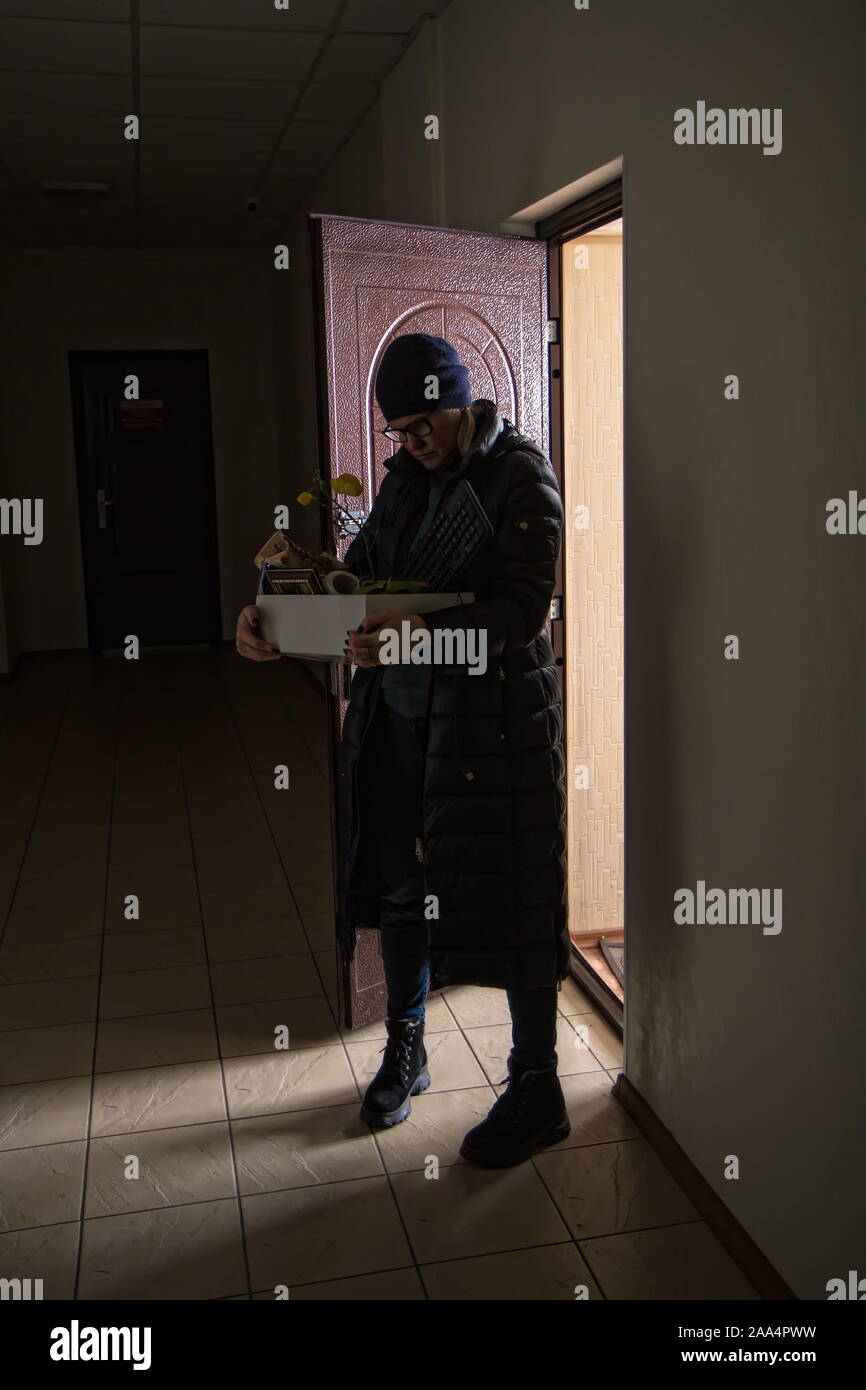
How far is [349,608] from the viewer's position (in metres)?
1.96

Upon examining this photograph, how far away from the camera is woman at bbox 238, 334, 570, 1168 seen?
81.5 inches

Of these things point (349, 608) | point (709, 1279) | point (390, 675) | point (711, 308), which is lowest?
point (709, 1279)

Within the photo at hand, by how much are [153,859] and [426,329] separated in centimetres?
216

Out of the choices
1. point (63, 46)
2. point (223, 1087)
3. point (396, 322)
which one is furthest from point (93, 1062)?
point (63, 46)

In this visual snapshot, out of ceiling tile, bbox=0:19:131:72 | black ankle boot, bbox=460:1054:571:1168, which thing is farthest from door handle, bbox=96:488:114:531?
black ankle boot, bbox=460:1054:571:1168

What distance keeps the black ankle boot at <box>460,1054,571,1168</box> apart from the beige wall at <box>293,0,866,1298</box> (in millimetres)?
202

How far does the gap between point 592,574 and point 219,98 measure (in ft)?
9.21

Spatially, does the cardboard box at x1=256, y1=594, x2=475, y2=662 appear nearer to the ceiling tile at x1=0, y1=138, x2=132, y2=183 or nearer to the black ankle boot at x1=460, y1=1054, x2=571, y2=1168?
the black ankle boot at x1=460, y1=1054, x2=571, y2=1168

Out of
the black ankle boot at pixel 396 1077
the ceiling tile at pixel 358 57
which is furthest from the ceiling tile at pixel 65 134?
the black ankle boot at pixel 396 1077

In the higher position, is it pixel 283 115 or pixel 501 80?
pixel 283 115

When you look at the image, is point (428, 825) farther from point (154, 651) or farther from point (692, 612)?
point (154, 651)

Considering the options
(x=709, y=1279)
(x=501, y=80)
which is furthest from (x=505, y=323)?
(x=709, y=1279)

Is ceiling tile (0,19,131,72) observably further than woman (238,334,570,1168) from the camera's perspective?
Yes

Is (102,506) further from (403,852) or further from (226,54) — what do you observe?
(403,852)
